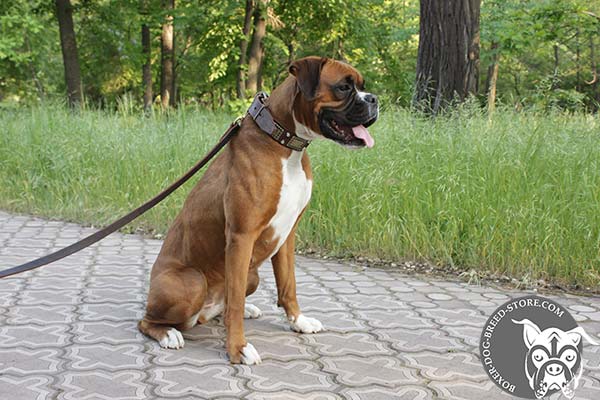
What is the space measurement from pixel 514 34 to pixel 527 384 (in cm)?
1144

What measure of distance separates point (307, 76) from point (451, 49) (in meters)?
5.54

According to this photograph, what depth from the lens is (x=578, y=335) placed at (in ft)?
11.7

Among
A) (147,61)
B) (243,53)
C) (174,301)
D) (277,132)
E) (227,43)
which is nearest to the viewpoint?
(277,132)

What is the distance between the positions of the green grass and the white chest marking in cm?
252

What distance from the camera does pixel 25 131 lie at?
9945mm

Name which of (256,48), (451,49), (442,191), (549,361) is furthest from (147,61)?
(549,361)

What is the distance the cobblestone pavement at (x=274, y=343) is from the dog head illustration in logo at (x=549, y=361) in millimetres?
72

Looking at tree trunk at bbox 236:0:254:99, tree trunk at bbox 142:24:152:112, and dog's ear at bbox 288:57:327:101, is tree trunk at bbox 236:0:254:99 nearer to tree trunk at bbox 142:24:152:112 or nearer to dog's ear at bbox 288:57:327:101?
tree trunk at bbox 142:24:152:112

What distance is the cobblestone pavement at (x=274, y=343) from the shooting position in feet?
10.0


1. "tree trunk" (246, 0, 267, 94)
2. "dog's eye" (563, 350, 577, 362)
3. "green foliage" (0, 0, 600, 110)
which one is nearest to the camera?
"dog's eye" (563, 350, 577, 362)

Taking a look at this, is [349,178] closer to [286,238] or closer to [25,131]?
[286,238]

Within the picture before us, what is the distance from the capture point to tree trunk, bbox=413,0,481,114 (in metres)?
8.10

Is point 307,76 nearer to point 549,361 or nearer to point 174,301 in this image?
point 174,301

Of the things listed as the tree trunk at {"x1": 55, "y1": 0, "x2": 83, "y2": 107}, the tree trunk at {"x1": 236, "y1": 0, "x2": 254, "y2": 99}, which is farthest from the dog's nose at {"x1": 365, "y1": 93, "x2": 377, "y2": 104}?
the tree trunk at {"x1": 236, "y1": 0, "x2": 254, "y2": 99}
